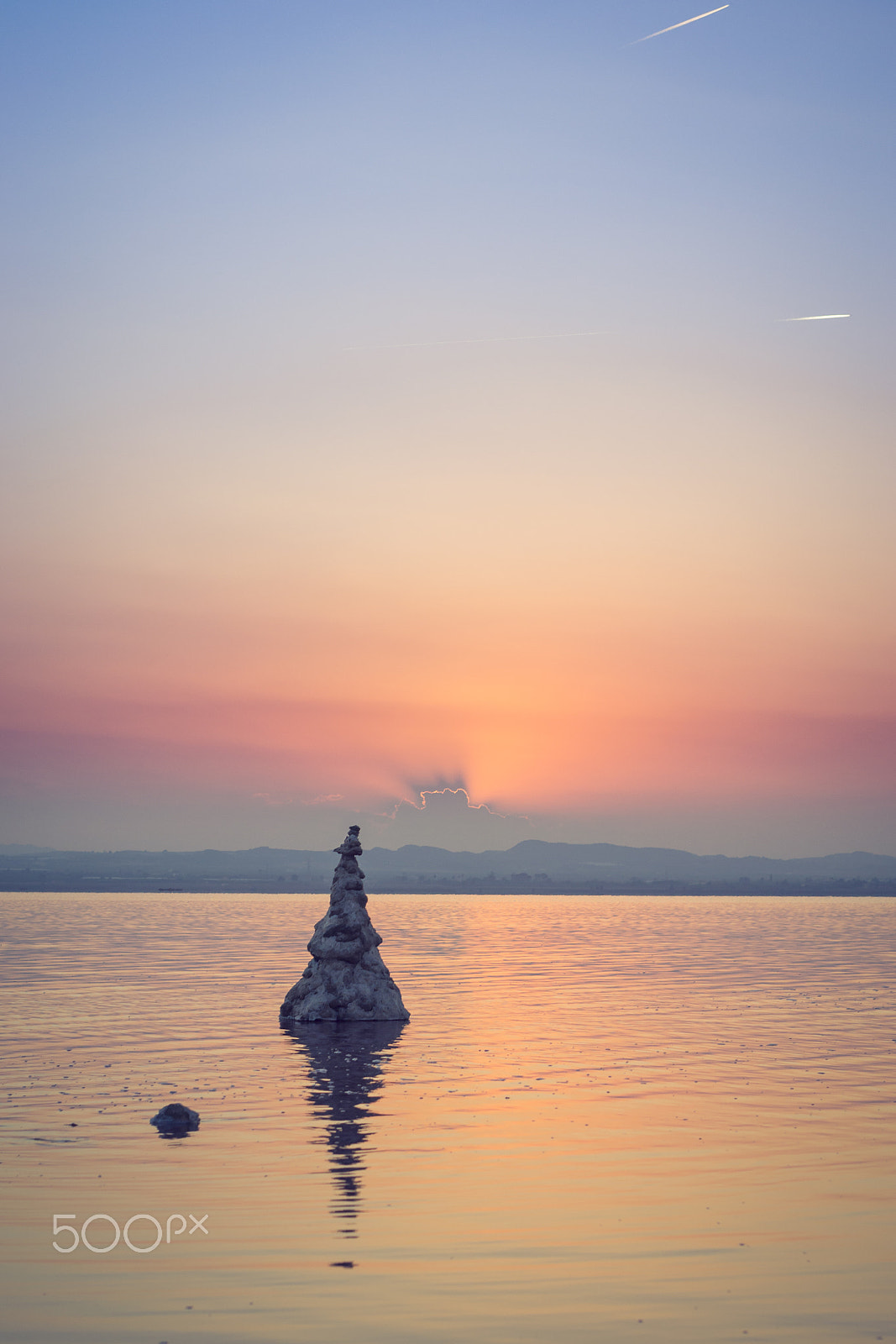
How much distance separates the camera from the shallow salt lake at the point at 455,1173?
16406mm

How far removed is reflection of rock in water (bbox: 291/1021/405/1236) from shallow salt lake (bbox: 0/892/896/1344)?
141 mm

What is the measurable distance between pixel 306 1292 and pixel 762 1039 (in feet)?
106

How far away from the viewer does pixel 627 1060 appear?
4022 centimetres

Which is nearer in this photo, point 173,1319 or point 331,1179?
point 173,1319

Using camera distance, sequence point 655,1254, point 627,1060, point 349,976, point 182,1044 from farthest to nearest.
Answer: point 349,976 < point 182,1044 < point 627,1060 < point 655,1254

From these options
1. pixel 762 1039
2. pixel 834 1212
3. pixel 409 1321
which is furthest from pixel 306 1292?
pixel 762 1039

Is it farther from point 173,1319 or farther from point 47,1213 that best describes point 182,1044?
point 173,1319
